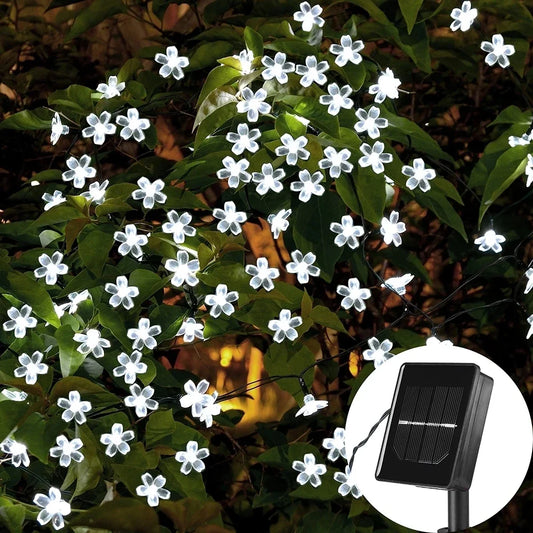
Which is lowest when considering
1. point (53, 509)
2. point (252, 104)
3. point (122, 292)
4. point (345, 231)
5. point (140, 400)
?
point (53, 509)

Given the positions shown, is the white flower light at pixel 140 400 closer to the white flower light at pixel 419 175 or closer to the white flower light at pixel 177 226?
the white flower light at pixel 177 226

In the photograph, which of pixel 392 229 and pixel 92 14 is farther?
pixel 92 14

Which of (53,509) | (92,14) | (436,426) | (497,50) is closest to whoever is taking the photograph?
(436,426)

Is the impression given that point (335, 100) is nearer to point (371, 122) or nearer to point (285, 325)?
point (371, 122)

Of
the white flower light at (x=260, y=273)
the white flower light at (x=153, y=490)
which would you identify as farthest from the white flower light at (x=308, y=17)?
the white flower light at (x=153, y=490)

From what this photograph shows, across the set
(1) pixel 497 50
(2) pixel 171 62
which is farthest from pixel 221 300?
(1) pixel 497 50

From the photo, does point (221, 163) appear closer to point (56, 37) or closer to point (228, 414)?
point (228, 414)

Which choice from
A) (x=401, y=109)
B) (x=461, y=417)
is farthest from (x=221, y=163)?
(x=401, y=109)
